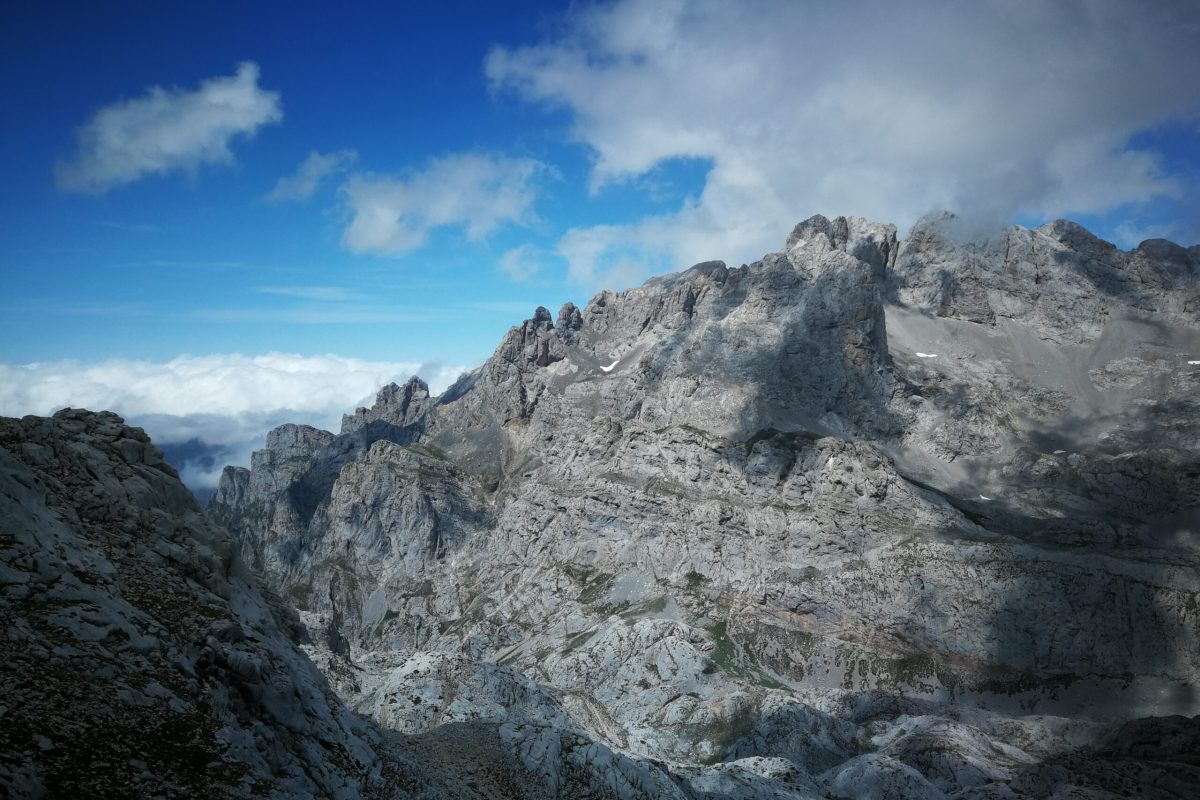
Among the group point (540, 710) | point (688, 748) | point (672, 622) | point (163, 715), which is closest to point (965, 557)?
point (672, 622)

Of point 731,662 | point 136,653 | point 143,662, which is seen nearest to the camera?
point 143,662

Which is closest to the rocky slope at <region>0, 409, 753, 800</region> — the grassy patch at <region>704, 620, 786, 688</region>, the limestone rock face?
the limestone rock face

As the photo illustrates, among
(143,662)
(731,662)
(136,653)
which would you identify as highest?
(136,653)

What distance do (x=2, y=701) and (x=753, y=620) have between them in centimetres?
19194

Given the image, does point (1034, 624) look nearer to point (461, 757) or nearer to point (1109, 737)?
point (1109, 737)

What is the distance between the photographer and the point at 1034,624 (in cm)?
17288

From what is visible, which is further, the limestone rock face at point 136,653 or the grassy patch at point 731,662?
the grassy patch at point 731,662

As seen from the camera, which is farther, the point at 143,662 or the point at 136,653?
the point at 136,653

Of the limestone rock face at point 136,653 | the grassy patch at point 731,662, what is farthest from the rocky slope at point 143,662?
the grassy patch at point 731,662

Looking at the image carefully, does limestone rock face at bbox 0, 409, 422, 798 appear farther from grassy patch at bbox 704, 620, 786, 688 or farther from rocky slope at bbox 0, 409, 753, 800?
grassy patch at bbox 704, 620, 786, 688

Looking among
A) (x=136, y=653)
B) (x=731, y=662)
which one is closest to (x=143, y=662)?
(x=136, y=653)

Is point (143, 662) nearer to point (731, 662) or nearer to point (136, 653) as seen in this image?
point (136, 653)

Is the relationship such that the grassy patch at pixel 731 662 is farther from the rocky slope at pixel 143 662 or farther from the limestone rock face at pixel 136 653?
the limestone rock face at pixel 136 653

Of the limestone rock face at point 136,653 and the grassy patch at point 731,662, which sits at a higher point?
the limestone rock face at point 136,653
